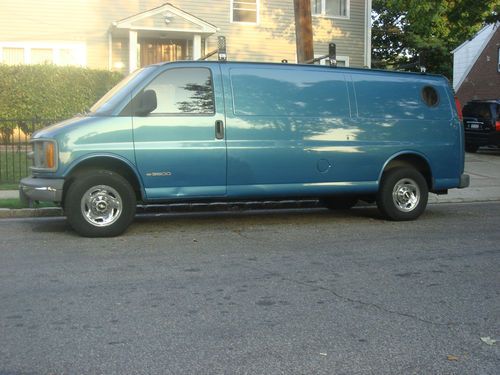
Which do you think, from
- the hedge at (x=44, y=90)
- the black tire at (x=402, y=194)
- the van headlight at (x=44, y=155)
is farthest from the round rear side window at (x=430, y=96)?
the hedge at (x=44, y=90)

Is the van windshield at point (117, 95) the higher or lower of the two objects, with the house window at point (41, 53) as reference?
lower

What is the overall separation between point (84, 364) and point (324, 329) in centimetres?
166

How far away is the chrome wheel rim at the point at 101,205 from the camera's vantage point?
7.35 m

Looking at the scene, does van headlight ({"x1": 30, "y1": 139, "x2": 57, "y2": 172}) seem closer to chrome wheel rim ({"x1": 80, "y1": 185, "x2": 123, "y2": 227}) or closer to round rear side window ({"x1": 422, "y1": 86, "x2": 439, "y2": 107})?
chrome wheel rim ({"x1": 80, "y1": 185, "x2": 123, "y2": 227})

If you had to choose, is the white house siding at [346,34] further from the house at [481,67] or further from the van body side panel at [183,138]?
the van body side panel at [183,138]

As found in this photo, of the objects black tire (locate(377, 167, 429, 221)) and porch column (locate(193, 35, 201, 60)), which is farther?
porch column (locate(193, 35, 201, 60))

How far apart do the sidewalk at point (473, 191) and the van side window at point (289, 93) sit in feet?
6.58

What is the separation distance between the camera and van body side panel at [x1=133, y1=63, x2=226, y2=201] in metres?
7.44

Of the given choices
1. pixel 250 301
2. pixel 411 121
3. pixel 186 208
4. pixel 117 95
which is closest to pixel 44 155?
pixel 117 95

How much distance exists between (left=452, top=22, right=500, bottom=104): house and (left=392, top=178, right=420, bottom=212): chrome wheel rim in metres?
23.4

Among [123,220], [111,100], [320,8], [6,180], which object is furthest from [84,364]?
[320,8]

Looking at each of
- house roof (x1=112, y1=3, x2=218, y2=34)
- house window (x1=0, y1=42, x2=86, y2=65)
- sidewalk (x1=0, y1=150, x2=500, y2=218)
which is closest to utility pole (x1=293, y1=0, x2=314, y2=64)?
sidewalk (x1=0, y1=150, x2=500, y2=218)

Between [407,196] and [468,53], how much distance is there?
94.2 feet

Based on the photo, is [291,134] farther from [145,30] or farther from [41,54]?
[41,54]
